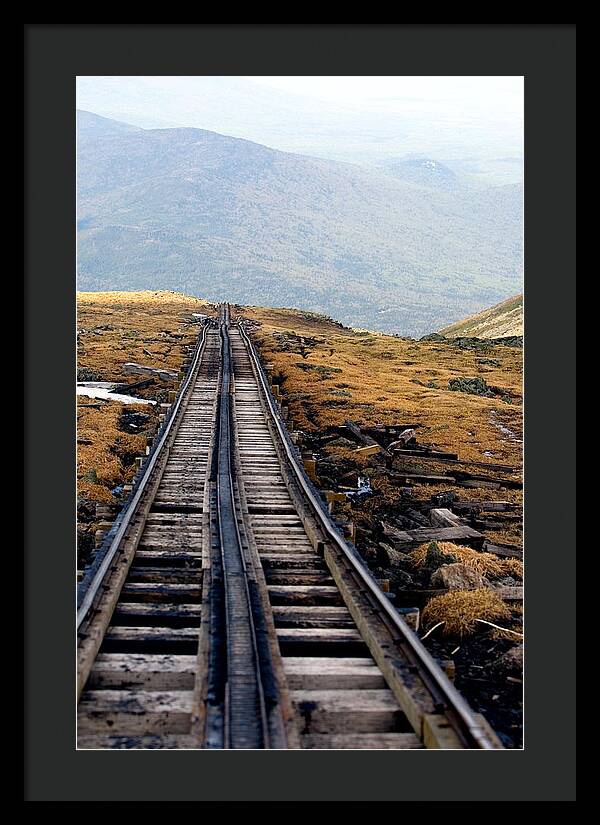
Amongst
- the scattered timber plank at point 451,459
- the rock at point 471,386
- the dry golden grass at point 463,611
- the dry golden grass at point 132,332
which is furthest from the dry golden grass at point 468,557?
the rock at point 471,386

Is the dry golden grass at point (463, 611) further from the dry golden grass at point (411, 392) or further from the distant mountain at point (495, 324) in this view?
the distant mountain at point (495, 324)

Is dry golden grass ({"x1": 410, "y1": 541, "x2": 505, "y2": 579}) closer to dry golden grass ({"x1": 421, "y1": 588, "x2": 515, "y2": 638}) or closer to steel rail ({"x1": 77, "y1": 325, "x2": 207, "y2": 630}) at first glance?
dry golden grass ({"x1": 421, "y1": 588, "x2": 515, "y2": 638})

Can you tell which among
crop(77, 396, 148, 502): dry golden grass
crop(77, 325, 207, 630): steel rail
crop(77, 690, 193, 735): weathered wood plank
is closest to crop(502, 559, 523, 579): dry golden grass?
crop(77, 325, 207, 630): steel rail

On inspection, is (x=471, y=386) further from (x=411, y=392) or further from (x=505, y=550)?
(x=505, y=550)
